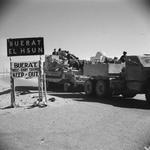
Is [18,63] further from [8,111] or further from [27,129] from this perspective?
[27,129]

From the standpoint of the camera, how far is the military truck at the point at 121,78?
1416 cm

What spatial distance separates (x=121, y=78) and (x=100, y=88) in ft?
4.75

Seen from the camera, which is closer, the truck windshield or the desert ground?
the desert ground

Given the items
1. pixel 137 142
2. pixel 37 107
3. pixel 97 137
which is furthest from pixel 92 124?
pixel 37 107

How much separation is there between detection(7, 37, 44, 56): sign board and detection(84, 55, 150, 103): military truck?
4695mm

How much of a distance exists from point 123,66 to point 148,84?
8.96ft

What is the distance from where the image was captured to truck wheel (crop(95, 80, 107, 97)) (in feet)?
54.3

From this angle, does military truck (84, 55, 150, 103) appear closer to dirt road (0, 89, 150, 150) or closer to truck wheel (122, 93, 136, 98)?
truck wheel (122, 93, 136, 98)

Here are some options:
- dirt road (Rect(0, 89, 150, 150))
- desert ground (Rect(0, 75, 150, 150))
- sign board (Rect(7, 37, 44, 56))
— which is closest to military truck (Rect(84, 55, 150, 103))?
desert ground (Rect(0, 75, 150, 150))

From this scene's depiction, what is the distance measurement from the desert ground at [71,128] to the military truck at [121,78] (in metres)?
2.87

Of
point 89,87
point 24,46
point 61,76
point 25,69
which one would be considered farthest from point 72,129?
point 61,76

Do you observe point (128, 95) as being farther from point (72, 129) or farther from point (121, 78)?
point (72, 129)

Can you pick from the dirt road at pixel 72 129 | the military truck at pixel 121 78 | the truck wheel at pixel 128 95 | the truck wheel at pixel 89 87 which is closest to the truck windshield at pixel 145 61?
the military truck at pixel 121 78

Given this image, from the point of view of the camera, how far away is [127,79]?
15.2 metres
